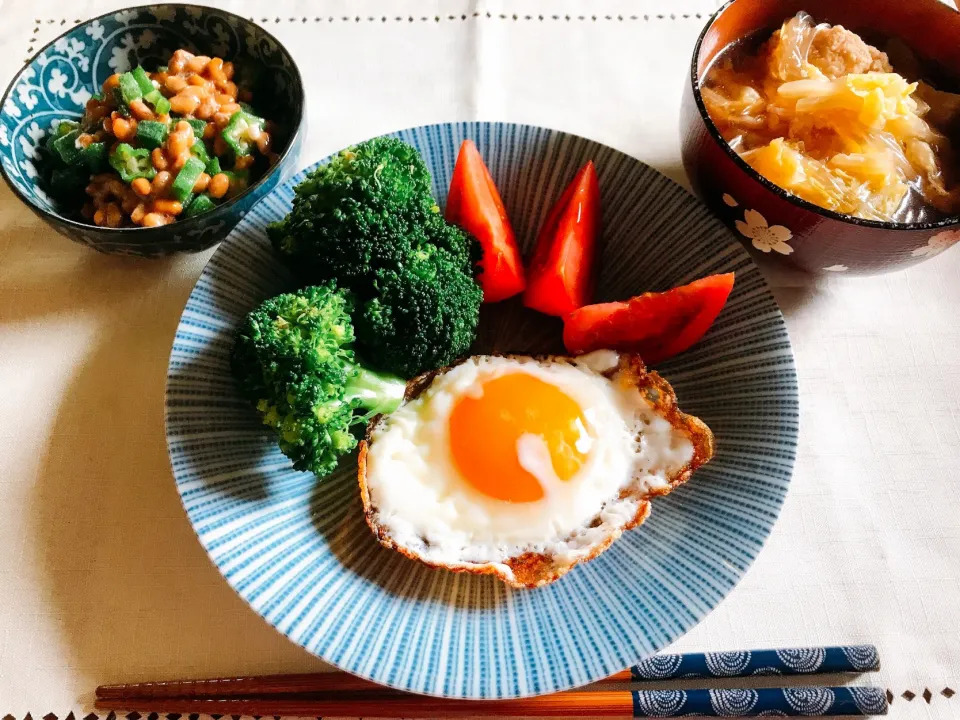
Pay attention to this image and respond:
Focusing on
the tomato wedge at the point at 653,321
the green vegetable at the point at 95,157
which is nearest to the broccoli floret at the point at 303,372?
the tomato wedge at the point at 653,321

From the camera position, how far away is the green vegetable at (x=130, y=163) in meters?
2.19

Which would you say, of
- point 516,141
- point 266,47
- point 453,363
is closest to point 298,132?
point 266,47

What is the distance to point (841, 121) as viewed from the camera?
Answer: 6.64ft

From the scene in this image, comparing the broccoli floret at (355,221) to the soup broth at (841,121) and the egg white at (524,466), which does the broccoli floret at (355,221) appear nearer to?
the egg white at (524,466)

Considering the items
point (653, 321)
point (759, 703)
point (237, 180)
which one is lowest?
point (759, 703)

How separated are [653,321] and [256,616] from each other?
53.0 inches

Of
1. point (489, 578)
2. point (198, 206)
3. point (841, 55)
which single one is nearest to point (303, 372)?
point (489, 578)

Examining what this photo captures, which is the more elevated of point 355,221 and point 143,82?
point 143,82

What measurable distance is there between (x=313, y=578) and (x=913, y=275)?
2.12m

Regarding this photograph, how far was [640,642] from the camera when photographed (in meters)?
1.60

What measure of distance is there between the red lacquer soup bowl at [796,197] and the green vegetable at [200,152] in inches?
60.0

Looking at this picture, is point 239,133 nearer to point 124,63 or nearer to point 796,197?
point 124,63

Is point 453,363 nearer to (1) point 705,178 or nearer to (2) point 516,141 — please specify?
(2) point 516,141

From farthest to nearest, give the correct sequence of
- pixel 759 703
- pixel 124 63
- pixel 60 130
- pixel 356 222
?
1. pixel 124 63
2. pixel 60 130
3. pixel 356 222
4. pixel 759 703
